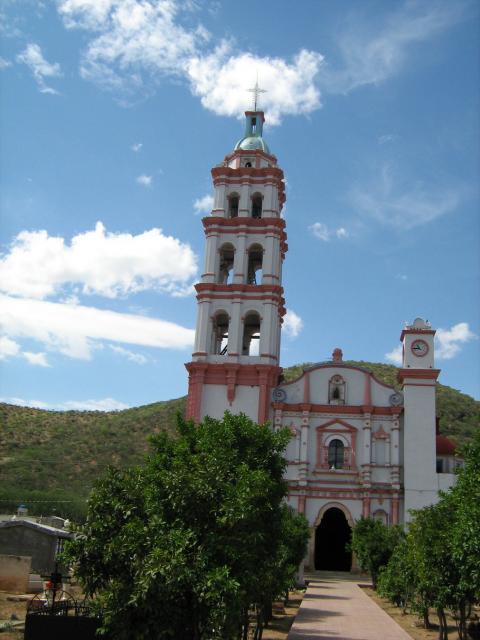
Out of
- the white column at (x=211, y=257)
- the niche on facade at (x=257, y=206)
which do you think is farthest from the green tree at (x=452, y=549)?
the niche on facade at (x=257, y=206)

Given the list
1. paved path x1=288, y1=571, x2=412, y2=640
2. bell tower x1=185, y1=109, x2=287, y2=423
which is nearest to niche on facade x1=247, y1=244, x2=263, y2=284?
bell tower x1=185, y1=109, x2=287, y2=423

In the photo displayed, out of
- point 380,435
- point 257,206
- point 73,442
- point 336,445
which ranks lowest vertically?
point 336,445

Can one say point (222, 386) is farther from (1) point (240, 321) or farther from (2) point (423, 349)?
(2) point (423, 349)

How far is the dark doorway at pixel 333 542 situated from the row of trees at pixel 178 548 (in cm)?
2350

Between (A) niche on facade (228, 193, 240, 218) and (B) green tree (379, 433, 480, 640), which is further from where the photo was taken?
(A) niche on facade (228, 193, 240, 218)

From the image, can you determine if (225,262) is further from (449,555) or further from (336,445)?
(449,555)

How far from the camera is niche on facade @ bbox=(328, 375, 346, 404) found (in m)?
37.8

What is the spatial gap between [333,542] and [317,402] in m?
7.31

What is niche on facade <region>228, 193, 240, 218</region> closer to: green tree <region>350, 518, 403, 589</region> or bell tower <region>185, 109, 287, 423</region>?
bell tower <region>185, 109, 287, 423</region>

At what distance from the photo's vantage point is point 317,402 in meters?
37.7

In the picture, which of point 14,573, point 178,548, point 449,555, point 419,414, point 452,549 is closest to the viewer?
point 178,548

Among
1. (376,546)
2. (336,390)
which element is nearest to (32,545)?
(376,546)

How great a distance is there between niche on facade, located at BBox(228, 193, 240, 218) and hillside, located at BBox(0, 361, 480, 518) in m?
18.2

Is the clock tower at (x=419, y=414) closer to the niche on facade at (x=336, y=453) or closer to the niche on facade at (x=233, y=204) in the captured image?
the niche on facade at (x=336, y=453)
